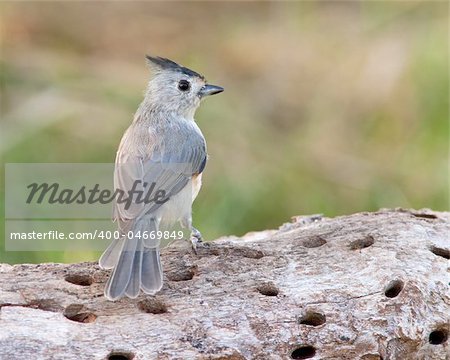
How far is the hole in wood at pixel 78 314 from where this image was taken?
164 inches

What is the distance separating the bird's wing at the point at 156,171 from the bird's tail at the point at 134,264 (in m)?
0.07

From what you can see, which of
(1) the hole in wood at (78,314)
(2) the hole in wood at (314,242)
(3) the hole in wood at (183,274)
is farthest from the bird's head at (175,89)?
(1) the hole in wood at (78,314)

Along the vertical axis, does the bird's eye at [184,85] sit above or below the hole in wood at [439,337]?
above

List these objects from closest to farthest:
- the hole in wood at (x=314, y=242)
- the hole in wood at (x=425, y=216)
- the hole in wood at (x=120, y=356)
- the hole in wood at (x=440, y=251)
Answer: the hole in wood at (x=120, y=356)
the hole in wood at (x=440, y=251)
the hole in wood at (x=314, y=242)
the hole in wood at (x=425, y=216)

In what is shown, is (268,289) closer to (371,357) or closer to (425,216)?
(371,357)

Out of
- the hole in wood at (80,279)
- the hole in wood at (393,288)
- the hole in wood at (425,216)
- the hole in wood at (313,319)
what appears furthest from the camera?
the hole in wood at (425,216)

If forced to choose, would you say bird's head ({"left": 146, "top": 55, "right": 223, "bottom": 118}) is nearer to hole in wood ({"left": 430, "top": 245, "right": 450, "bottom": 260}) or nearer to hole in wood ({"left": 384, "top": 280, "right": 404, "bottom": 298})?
hole in wood ({"left": 430, "top": 245, "right": 450, "bottom": 260})

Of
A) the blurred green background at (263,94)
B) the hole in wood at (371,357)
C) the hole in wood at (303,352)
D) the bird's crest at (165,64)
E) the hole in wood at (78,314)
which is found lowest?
the hole in wood at (78,314)

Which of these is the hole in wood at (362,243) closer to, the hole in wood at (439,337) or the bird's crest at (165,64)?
the hole in wood at (439,337)

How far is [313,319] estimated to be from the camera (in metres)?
4.23

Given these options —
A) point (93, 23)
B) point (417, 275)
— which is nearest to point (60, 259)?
point (417, 275)

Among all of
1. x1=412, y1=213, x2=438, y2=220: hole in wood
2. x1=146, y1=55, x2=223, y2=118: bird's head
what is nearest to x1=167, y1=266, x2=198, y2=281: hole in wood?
x1=412, y1=213, x2=438, y2=220: hole in wood

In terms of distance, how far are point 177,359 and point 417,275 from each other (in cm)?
117

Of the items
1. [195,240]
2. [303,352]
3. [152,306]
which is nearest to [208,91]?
[195,240]
